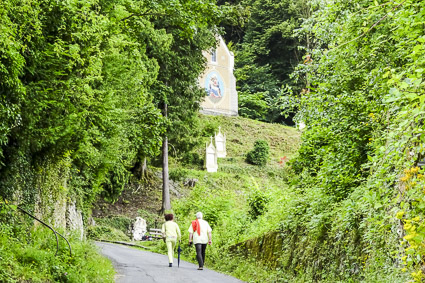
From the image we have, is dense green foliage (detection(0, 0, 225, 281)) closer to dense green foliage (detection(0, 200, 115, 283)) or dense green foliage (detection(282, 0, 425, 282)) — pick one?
dense green foliage (detection(0, 200, 115, 283))

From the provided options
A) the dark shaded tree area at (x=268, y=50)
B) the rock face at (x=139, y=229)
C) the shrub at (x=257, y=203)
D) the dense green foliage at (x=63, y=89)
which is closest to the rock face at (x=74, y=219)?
the dense green foliage at (x=63, y=89)

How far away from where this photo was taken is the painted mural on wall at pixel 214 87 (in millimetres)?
60812

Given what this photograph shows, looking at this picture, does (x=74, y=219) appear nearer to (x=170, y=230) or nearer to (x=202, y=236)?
(x=170, y=230)

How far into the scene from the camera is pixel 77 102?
11.9 meters

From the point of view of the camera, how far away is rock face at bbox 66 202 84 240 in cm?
1552

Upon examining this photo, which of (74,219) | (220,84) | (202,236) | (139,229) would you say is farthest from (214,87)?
(202,236)

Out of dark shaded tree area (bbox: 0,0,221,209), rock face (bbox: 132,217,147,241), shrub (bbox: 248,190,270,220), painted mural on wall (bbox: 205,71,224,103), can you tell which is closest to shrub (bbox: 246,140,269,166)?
painted mural on wall (bbox: 205,71,224,103)

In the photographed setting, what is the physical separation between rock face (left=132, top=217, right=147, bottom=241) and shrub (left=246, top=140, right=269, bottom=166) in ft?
68.3

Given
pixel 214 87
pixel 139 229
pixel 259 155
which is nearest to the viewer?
pixel 139 229

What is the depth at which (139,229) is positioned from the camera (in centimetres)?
2962

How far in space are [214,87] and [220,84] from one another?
0.80m

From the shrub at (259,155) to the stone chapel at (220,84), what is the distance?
39.6 ft

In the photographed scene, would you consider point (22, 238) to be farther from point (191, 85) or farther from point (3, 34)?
point (191, 85)

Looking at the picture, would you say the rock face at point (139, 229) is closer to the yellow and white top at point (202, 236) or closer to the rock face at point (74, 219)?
the rock face at point (74, 219)
